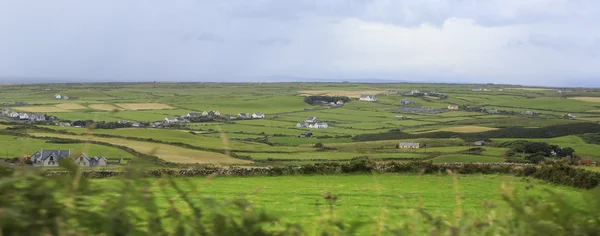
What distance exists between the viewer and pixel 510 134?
62.8m

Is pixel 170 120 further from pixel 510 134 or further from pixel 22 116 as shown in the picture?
pixel 510 134

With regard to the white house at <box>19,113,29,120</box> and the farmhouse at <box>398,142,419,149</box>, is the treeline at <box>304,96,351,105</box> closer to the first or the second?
the white house at <box>19,113,29,120</box>

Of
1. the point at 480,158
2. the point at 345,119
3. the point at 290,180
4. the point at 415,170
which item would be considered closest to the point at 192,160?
the point at 290,180

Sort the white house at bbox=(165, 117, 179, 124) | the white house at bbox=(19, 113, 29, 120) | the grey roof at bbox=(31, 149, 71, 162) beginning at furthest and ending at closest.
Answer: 1. the white house at bbox=(165, 117, 179, 124)
2. the white house at bbox=(19, 113, 29, 120)
3. the grey roof at bbox=(31, 149, 71, 162)

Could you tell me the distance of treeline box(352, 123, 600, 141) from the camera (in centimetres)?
6122

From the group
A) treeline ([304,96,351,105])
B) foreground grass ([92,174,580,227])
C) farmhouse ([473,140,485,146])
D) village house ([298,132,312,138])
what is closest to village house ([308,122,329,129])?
village house ([298,132,312,138])

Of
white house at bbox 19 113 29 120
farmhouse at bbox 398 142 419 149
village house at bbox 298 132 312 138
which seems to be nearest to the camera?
farmhouse at bbox 398 142 419 149

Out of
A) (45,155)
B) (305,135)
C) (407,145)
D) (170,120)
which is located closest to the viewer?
(45,155)

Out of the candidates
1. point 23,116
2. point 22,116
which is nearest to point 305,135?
point 23,116

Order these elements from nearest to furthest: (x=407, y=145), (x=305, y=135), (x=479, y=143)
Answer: (x=479, y=143) < (x=407, y=145) < (x=305, y=135)

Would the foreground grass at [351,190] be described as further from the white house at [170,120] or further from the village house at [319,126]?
the white house at [170,120]

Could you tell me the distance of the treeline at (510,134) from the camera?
6122cm

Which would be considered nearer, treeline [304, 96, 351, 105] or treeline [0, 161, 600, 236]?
treeline [0, 161, 600, 236]

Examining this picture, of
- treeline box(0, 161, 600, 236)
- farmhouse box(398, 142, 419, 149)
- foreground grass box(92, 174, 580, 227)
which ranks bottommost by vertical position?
farmhouse box(398, 142, 419, 149)
